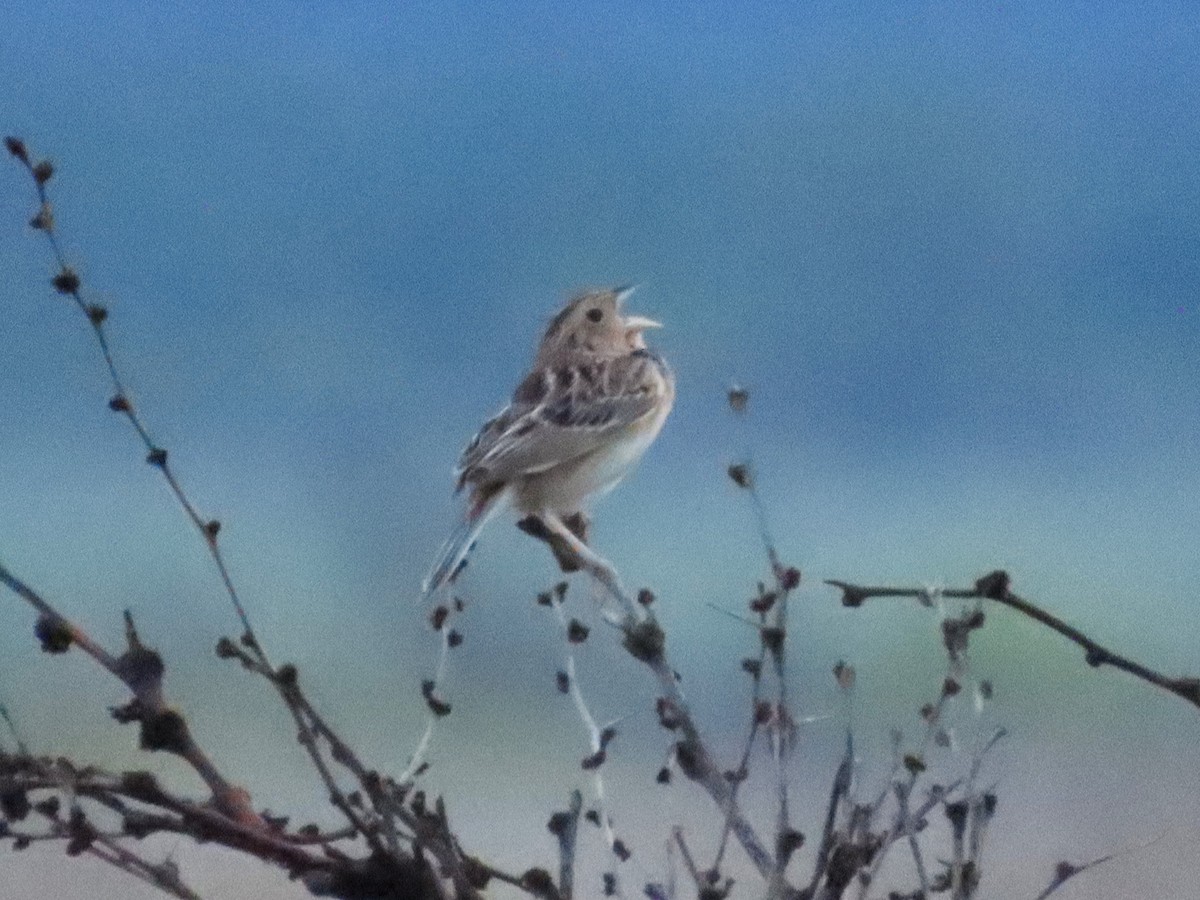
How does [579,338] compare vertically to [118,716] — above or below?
above

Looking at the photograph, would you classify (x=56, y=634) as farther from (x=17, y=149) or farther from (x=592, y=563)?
(x=592, y=563)

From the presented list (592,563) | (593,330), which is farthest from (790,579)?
(593,330)

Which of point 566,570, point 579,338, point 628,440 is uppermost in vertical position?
point 579,338

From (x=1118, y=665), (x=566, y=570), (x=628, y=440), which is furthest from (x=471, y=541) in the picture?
(x=1118, y=665)

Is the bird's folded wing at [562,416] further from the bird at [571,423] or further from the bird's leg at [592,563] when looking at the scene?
the bird's leg at [592,563]

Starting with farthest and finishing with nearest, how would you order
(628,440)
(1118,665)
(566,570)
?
1. (628,440)
2. (566,570)
3. (1118,665)

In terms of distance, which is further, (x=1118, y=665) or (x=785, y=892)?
(x=785, y=892)

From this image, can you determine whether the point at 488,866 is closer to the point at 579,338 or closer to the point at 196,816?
the point at 196,816

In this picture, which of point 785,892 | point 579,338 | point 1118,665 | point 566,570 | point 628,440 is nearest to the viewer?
point 1118,665

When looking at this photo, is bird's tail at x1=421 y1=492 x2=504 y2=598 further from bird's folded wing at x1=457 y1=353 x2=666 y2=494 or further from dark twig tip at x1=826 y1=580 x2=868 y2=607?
dark twig tip at x1=826 y1=580 x2=868 y2=607
